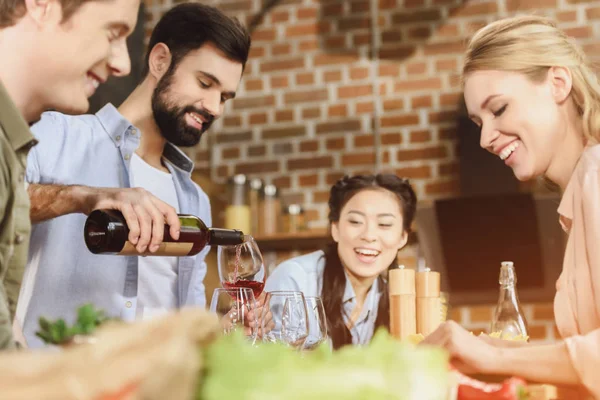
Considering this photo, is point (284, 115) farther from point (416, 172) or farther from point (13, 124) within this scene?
point (13, 124)

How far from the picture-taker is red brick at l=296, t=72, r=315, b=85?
11.0 ft

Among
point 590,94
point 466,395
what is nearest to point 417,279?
point 590,94

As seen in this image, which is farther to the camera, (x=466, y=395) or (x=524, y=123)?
(x=524, y=123)

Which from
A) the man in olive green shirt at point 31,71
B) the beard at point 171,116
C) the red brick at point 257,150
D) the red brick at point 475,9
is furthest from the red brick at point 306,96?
the man in olive green shirt at point 31,71

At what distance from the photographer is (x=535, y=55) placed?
→ 4.06 ft

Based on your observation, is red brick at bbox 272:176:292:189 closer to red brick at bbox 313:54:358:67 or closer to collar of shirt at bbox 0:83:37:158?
red brick at bbox 313:54:358:67

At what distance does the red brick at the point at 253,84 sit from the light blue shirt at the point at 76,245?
5.20 feet

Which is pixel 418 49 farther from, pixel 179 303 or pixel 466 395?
pixel 466 395

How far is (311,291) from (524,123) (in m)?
1.13

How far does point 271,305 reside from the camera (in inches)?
42.4

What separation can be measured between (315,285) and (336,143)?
1.19 m

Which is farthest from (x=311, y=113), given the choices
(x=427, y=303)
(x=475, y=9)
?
(x=427, y=303)

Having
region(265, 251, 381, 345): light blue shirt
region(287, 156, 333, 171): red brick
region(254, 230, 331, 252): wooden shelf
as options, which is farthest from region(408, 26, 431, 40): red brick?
region(265, 251, 381, 345): light blue shirt

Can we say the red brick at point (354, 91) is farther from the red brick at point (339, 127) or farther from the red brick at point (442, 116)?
the red brick at point (442, 116)
